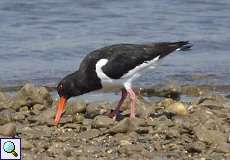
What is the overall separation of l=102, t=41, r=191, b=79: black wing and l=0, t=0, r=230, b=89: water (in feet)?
8.49

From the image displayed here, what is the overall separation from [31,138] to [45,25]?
7.67 meters

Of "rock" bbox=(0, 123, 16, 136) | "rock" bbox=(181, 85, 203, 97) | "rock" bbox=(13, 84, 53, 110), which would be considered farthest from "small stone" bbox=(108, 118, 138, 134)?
"rock" bbox=(181, 85, 203, 97)

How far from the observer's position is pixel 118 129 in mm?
8555

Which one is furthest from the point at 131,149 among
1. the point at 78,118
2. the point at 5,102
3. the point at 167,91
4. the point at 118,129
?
the point at 167,91

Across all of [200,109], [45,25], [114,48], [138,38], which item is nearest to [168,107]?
[200,109]

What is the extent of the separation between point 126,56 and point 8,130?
6.21ft

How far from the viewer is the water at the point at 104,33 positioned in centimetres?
1280

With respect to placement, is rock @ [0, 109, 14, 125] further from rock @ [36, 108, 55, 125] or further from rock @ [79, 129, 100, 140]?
rock @ [79, 129, 100, 140]

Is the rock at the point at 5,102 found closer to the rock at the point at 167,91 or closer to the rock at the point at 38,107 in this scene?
the rock at the point at 38,107

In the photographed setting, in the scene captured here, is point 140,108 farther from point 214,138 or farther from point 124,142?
point 214,138

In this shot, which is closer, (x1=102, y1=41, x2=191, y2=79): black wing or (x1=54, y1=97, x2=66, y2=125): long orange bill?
(x1=54, y1=97, x2=66, y2=125): long orange bill

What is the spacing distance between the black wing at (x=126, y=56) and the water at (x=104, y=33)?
2.59m

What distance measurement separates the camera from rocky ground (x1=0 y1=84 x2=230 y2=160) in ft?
25.9

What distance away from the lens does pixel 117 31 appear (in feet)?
51.1
